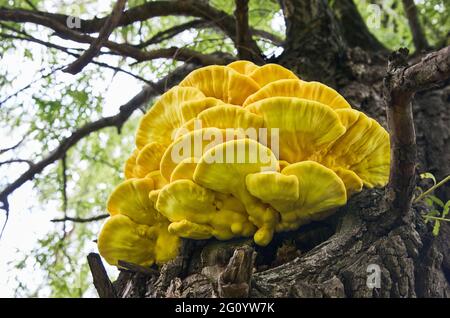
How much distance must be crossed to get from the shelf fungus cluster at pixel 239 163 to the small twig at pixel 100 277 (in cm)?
39

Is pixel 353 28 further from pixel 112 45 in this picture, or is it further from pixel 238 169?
pixel 238 169

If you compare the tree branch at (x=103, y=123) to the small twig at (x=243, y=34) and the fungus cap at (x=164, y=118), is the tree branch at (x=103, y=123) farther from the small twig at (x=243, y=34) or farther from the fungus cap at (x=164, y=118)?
the fungus cap at (x=164, y=118)

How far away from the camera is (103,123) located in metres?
4.48

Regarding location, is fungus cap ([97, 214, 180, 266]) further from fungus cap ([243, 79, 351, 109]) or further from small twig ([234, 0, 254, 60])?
small twig ([234, 0, 254, 60])

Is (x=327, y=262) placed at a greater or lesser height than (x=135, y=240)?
lesser

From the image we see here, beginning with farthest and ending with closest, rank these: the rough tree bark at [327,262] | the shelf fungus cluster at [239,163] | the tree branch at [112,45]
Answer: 1. the tree branch at [112,45]
2. the shelf fungus cluster at [239,163]
3. the rough tree bark at [327,262]

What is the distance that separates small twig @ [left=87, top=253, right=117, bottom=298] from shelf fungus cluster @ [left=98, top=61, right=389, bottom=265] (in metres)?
0.39

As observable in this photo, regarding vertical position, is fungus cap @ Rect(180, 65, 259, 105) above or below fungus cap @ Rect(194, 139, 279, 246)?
above

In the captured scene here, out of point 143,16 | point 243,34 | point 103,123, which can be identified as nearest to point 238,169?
point 243,34

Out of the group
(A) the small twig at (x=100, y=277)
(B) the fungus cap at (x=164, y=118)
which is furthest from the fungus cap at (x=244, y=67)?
(A) the small twig at (x=100, y=277)

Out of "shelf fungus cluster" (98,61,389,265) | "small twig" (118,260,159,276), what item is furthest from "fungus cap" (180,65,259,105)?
"small twig" (118,260,159,276)

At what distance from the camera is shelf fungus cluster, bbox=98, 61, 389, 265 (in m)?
2.17

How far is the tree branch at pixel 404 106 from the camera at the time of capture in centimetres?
190

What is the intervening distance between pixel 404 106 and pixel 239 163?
26.8 inches
